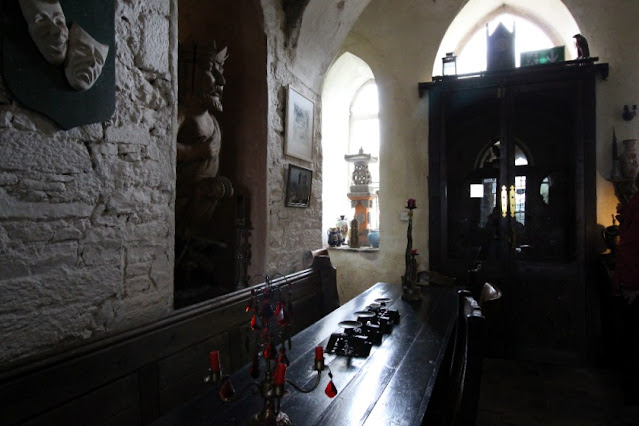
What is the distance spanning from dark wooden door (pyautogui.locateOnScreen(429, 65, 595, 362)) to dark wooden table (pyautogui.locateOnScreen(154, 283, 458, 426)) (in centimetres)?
261

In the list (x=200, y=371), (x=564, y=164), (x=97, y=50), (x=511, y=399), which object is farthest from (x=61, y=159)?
(x=564, y=164)

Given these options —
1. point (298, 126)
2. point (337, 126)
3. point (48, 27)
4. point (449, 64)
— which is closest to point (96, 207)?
point (48, 27)

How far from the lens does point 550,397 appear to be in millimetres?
3396

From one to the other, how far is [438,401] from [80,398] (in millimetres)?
1408

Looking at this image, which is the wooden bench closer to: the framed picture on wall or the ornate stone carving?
the ornate stone carving

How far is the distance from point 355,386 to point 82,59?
169 centimetres

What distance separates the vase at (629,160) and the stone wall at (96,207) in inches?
179

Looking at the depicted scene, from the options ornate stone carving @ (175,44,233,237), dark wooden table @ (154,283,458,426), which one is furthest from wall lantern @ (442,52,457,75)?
dark wooden table @ (154,283,458,426)

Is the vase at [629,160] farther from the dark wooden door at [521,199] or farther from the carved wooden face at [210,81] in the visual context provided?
the carved wooden face at [210,81]

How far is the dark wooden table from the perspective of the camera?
4.23ft

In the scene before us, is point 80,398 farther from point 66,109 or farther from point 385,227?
point 385,227

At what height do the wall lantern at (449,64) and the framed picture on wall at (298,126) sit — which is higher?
the wall lantern at (449,64)

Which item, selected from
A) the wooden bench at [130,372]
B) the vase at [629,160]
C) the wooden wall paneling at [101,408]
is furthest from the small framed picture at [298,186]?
the vase at [629,160]

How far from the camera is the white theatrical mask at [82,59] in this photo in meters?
1.55
